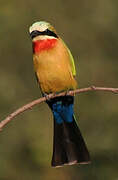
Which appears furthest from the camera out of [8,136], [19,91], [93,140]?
[19,91]

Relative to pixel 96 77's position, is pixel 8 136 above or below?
below

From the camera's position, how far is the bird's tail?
5080mm

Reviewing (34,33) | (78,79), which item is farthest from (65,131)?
(78,79)

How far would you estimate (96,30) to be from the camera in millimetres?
9656

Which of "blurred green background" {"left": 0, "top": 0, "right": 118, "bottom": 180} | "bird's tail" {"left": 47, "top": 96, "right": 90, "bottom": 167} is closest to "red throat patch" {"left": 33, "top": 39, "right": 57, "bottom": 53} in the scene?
"bird's tail" {"left": 47, "top": 96, "right": 90, "bottom": 167}

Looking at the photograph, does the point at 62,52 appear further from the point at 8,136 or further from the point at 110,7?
the point at 110,7

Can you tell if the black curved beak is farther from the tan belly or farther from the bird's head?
the tan belly

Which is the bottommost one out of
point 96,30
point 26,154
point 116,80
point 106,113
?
point 26,154

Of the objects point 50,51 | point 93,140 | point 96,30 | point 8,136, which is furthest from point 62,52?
point 96,30

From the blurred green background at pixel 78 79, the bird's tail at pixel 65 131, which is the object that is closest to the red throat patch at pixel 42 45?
the bird's tail at pixel 65 131

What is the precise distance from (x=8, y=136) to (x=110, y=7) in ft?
10.6

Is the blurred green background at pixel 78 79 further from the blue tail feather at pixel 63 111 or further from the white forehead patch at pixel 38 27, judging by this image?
the white forehead patch at pixel 38 27

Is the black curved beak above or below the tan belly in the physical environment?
above

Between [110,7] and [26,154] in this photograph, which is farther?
[110,7]
